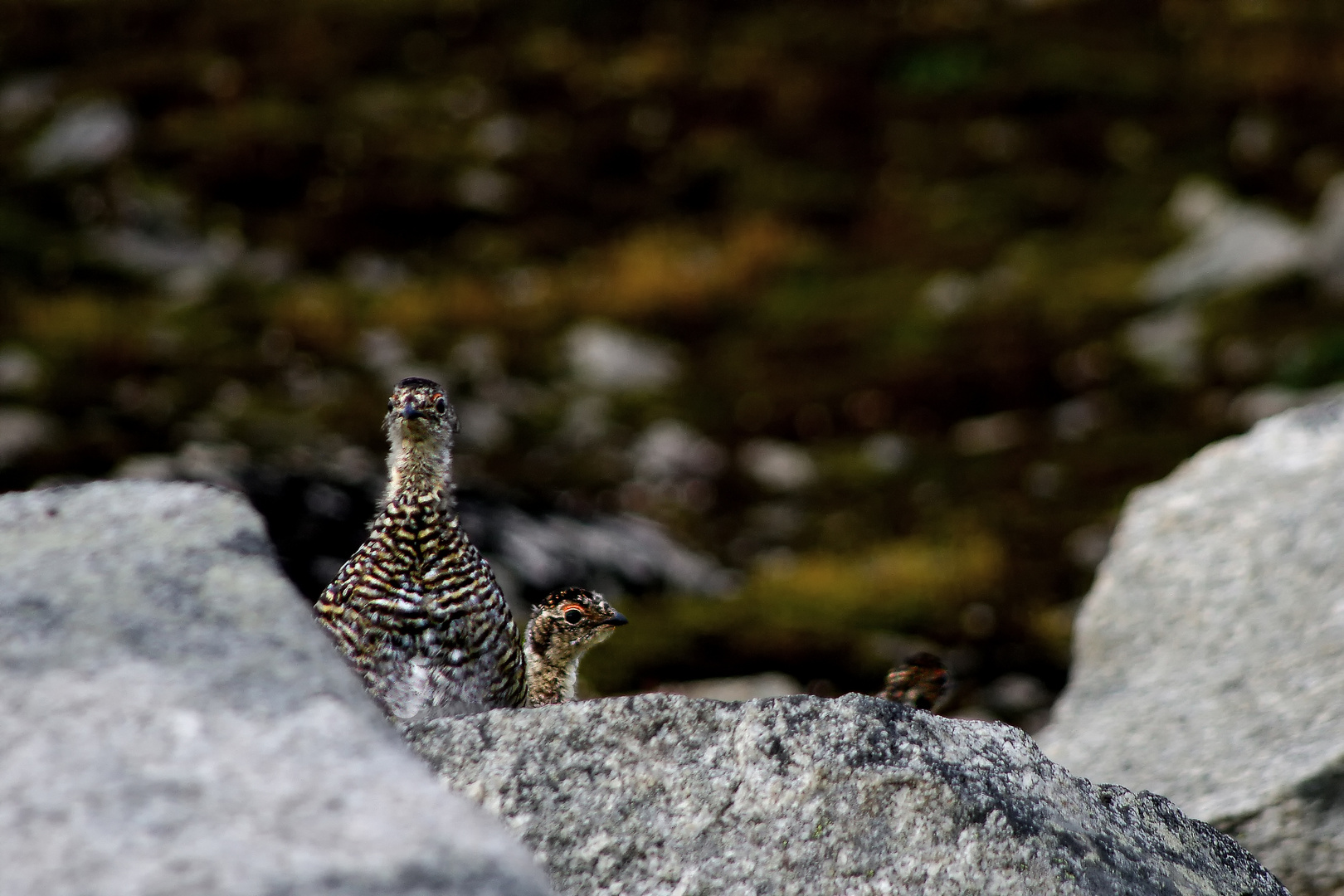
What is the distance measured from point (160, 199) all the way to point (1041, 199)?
49.1 ft

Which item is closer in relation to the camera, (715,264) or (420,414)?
(420,414)

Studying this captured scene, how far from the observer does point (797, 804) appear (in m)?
4.62

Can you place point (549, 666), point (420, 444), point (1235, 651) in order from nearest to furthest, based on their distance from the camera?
point (420, 444) < point (549, 666) < point (1235, 651)

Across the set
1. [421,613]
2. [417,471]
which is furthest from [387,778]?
[417,471]

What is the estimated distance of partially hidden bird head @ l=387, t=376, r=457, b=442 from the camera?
5766 mm

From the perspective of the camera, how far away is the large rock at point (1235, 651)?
6254 mm

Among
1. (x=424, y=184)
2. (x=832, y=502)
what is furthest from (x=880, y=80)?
(x=832, y=502)

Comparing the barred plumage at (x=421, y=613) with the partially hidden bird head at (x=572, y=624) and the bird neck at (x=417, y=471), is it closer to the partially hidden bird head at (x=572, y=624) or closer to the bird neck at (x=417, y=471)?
the bird neck at (x=417, y=471)

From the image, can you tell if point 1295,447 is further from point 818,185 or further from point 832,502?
point 818,185

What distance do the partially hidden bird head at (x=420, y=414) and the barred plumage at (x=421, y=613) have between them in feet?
0.58

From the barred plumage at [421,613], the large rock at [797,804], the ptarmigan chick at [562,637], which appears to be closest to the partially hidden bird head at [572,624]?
the ptarmigan chick at [562,637]

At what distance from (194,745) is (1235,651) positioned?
5273 millimetres

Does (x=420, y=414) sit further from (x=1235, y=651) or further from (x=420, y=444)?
(x=1235, y=651)

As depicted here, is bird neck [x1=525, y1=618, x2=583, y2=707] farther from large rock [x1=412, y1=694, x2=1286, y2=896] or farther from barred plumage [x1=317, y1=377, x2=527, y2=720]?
large rock [x1=412, y1=694, x2=1286, y2=896]
